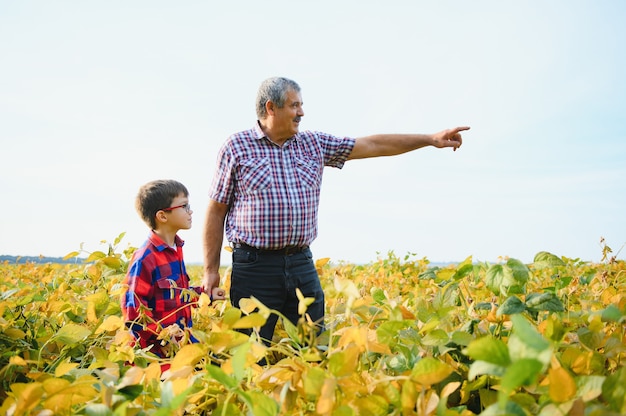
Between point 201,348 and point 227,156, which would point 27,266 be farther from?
point 201,348

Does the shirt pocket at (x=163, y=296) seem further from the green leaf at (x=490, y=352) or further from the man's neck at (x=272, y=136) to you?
the green leaf at (x=490, y=352)

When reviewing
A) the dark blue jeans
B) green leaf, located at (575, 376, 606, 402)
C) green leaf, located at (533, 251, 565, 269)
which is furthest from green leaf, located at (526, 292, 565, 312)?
the dark blue jeans

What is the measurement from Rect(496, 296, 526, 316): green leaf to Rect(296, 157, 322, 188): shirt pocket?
221cm

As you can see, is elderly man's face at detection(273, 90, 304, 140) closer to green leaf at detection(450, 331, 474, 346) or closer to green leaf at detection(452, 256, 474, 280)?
green leaf at detection(452, 256, 474, 280)

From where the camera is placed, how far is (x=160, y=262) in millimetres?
2881

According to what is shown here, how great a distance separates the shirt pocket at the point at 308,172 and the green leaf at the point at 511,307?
7.26ft

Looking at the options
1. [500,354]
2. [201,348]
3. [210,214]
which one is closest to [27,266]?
[210,214]

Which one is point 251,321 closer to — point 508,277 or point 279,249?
point 508,277

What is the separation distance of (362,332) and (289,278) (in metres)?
2.18

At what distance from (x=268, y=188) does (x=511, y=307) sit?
2.17 metres

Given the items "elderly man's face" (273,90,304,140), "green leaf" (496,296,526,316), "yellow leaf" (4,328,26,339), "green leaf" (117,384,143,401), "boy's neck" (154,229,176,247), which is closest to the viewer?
"green leaf" (117,384,143,401)

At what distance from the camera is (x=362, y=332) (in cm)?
99

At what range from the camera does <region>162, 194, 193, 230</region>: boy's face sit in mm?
3123

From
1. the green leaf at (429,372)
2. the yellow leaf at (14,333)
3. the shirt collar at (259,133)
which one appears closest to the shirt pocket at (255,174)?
the shirt collar at (259,133)
